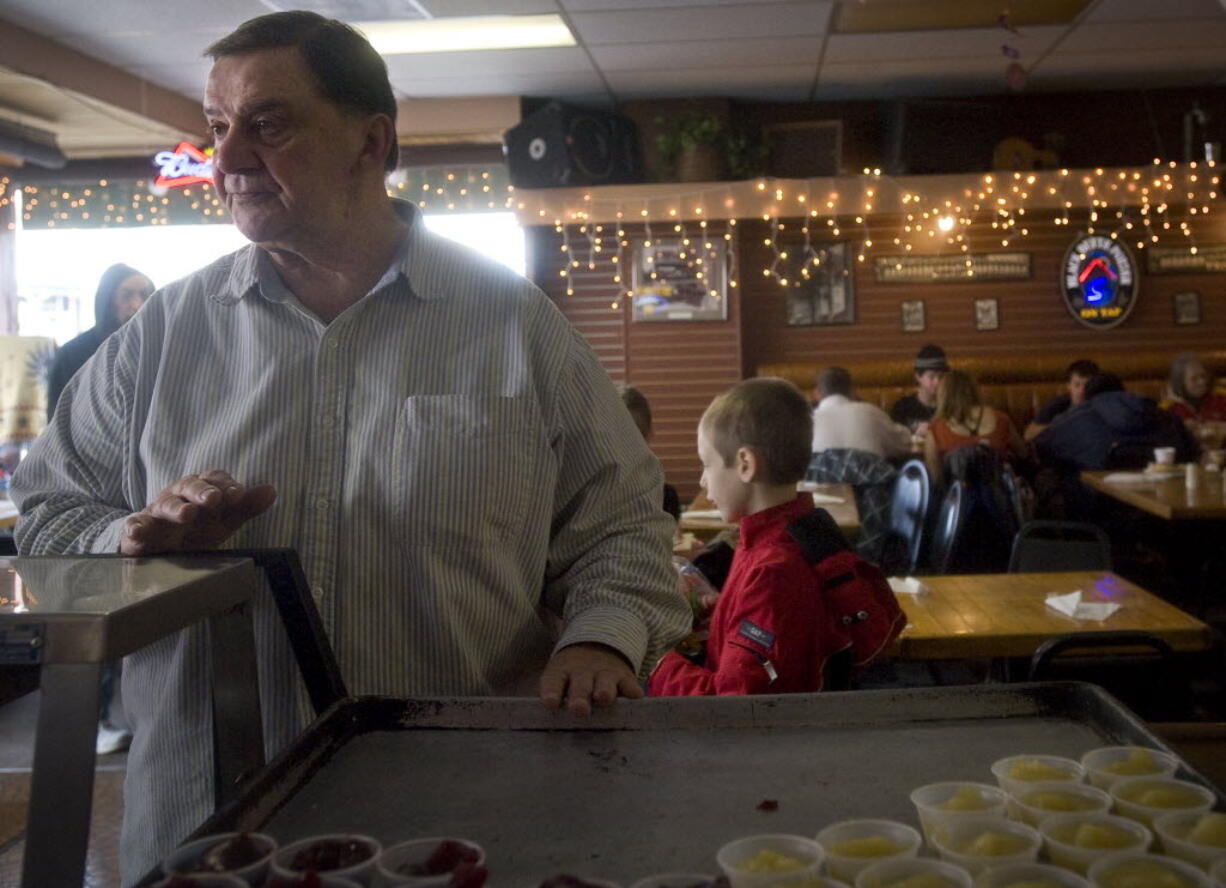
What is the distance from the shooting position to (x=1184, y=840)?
95cm

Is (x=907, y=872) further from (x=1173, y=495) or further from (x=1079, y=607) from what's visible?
(x=1173, y=495)

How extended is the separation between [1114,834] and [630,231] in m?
9.67

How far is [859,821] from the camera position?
1.02 meters

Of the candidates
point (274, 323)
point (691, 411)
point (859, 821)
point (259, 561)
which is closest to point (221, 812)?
point (259, 561)

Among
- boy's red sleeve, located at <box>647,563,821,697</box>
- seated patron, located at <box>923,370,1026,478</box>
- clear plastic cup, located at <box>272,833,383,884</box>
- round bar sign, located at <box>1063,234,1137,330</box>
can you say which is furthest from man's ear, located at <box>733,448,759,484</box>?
round bar sign, located at <box>1063,234,1137,330</box>

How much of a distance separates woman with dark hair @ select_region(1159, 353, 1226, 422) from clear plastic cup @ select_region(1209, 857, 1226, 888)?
8.01 metres

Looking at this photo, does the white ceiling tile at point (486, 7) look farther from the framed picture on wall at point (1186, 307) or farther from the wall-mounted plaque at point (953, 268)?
the framed picture on wall at point (1186, 307)

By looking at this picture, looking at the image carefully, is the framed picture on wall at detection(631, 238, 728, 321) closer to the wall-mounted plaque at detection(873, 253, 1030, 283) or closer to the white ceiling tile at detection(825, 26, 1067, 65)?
the wall-mounted plaque at detection(873, 253, 1030, 283)

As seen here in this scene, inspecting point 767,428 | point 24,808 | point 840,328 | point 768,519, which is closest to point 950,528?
point 767,428

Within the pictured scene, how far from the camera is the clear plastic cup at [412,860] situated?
0.91 m

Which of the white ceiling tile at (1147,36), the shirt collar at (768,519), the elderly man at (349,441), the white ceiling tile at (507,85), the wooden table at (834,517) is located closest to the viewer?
the elderly man at (349,441)

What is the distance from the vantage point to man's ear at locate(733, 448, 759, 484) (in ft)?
9.21

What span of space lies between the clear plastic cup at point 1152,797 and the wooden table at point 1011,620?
2068 millimetres

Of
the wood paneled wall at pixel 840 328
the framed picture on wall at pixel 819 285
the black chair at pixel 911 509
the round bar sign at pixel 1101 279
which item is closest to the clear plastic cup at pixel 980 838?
the black chair at pixel 911 509
